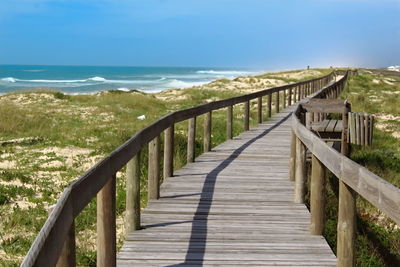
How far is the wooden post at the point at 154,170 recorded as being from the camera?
620 cm

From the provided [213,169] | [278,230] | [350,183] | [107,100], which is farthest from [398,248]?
[107,100]

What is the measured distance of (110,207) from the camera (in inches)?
146

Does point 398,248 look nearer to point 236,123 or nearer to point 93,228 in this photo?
point 93,228

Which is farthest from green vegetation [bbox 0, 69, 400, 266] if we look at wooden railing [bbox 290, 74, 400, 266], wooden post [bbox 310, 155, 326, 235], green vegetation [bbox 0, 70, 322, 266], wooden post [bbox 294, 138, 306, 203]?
wooden railing [bbox 290, 74, 400, 266]

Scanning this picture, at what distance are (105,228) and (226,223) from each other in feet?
6.98

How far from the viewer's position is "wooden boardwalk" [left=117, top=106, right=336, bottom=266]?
445cm

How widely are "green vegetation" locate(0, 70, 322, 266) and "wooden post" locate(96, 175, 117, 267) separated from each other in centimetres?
162

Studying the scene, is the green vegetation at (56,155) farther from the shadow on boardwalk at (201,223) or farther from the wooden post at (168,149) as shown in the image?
the shadow on boardwalk at (201,223)

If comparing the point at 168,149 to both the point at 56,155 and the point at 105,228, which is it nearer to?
the point at 105,228

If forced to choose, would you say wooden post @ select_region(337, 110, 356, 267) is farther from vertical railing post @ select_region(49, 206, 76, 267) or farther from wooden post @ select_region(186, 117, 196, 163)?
wooden post @ select_region(186, 117, 196, 163)

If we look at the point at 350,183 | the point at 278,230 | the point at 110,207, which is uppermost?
the point at 350,183

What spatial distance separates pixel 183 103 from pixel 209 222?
926 inches

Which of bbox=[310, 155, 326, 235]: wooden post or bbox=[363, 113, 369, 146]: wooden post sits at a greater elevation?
bbox=[363, 113, 369, 146]: wooden post

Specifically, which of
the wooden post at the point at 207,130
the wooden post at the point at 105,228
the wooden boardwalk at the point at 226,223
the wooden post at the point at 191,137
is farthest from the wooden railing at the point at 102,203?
the wooden post at the point at 207,130
